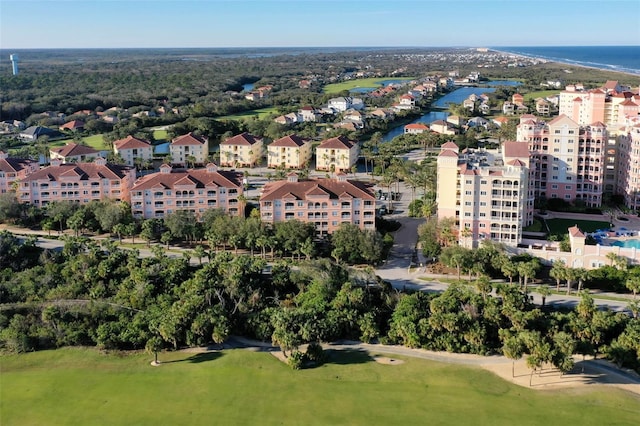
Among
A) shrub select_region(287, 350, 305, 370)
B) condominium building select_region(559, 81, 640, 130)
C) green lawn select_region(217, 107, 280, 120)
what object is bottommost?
shrub select_region(287, 350, 305, 370)

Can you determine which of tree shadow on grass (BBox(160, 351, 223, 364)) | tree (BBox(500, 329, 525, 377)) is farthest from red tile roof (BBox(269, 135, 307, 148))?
tree (BBox(500, 329, 525, 377))

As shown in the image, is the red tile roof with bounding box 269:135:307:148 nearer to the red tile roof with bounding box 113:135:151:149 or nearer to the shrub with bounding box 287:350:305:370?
the red tile roof with bounding box 113:135:151:149

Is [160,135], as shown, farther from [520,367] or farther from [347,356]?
[520,367]

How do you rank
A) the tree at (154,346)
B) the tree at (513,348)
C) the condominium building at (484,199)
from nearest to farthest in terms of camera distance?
the tree at (513,348)
the tree at (154,346)
the condominium building at (484,199)

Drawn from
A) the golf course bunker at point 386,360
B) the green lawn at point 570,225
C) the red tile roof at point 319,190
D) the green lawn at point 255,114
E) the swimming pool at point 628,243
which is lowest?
the golf course bunker at point 386,360

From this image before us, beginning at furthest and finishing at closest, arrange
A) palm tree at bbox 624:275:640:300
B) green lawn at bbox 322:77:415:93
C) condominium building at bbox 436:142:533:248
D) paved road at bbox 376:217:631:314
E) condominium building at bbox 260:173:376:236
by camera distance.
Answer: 1. green lawn at bbox 322:77:415:93
2. condominium building at bbox 260:173:376:236
3. condominium building at bbox 436:142:533:248
4. paved road at bbox 376:217:631:314
5. palm tree at bbox 624:275:640:300

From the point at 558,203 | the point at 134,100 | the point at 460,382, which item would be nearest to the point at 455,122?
the point at 558,203

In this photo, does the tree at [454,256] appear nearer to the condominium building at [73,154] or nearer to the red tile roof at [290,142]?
the red tile roof at [290,142]

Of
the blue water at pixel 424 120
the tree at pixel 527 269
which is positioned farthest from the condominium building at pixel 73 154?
the tree at pixel 527 269
